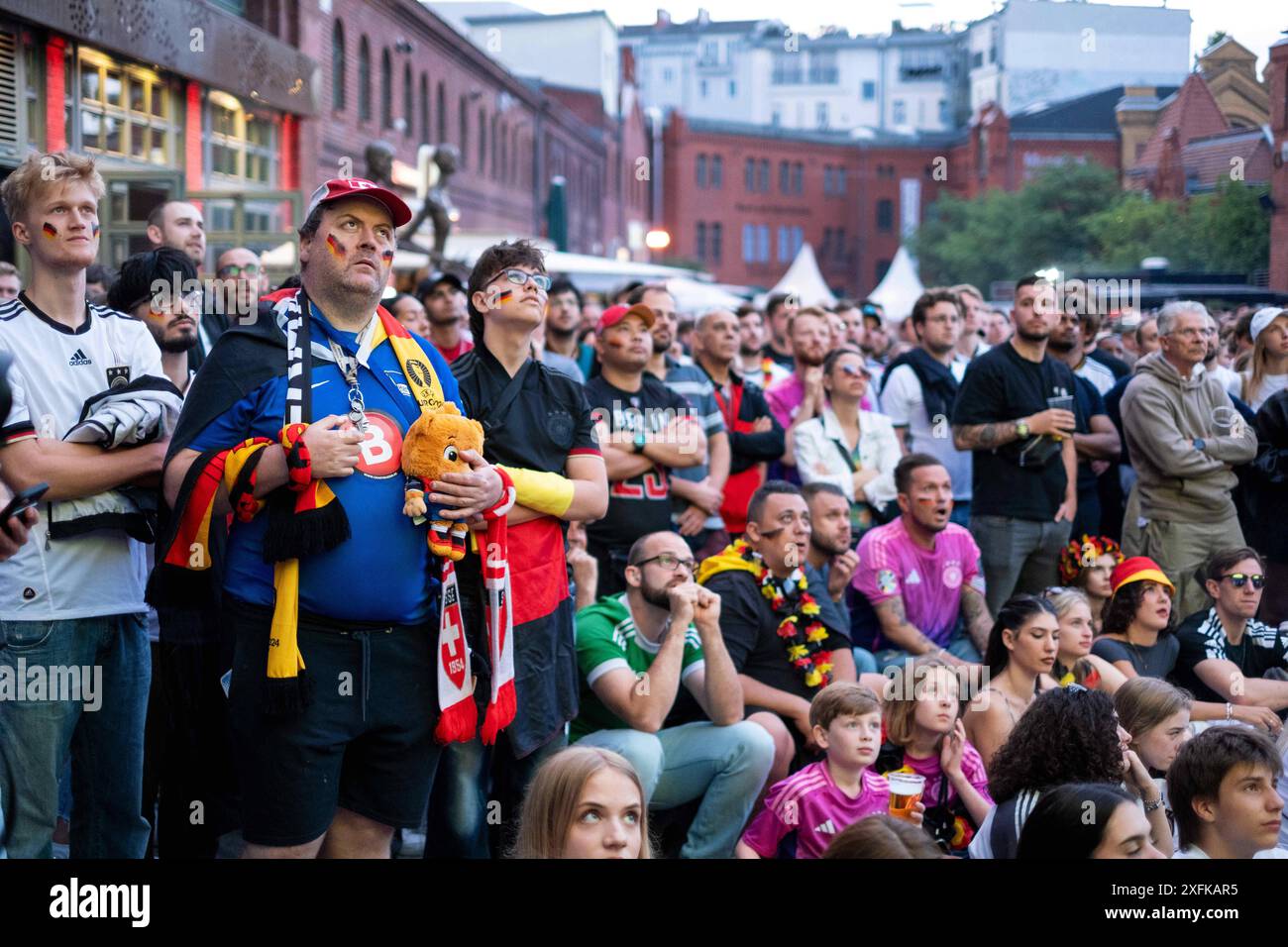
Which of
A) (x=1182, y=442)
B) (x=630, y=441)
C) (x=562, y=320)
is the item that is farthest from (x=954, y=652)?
(x=562, y=320)

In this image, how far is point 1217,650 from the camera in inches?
257

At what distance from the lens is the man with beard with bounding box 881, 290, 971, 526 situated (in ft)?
27.2

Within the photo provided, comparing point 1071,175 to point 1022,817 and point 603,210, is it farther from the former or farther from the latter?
point 1022,817

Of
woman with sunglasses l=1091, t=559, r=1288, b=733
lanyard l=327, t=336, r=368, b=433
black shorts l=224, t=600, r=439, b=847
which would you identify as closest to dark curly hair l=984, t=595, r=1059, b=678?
woman with sunglasses l=1091, t=559, r=1288, b=733

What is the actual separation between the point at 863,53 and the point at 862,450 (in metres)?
65.0

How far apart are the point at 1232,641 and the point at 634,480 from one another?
292cm

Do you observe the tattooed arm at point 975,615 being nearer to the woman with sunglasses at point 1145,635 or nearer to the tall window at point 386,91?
the woman with sunglasses at point 1145,635

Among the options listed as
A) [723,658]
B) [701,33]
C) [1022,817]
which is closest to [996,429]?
[723,658]

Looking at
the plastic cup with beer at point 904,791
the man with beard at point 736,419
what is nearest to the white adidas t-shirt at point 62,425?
the plastic cup with beer at point 904,791

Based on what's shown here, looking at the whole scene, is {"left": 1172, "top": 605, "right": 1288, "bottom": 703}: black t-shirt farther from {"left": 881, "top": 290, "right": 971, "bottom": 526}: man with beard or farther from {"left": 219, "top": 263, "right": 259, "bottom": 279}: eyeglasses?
{"left": 219, "top": 263, "right": 259, "bottom": 279}: eyeglasses

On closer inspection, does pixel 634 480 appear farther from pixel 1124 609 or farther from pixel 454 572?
pixel 454 572

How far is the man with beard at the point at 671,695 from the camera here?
490 centimetres

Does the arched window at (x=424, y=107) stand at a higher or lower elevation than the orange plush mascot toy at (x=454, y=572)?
higher

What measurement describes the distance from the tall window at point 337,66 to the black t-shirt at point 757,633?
551 inches
